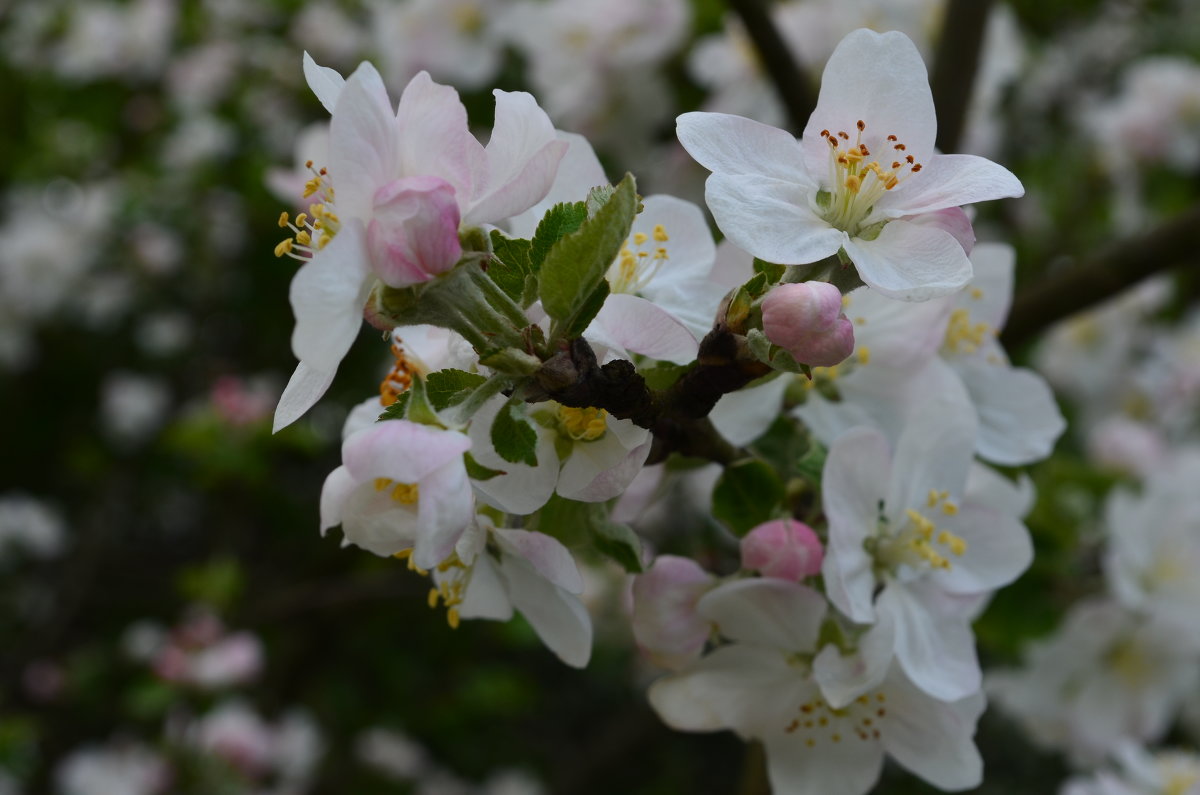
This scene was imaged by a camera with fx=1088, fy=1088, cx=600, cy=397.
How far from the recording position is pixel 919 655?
0.80 m

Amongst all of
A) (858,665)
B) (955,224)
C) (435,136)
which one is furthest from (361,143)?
(858,665)

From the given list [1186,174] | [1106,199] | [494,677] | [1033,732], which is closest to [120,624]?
[494,677]

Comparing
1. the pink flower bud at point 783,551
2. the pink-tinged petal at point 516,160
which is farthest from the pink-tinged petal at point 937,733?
the pink-tinged petal at point 516,160

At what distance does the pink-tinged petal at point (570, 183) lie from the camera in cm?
78

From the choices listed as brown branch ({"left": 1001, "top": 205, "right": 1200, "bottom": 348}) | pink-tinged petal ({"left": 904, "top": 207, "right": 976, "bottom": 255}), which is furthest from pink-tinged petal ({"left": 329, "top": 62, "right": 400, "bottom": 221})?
brown branch ({"left": 1001, "top": 205, "right": 1200, "bottom": 348})

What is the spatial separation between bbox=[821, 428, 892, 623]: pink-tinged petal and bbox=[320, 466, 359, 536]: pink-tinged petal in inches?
13.1

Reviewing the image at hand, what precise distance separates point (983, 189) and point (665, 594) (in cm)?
36

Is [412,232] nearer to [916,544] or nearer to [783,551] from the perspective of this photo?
[783,551]

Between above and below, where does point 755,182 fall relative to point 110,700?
above

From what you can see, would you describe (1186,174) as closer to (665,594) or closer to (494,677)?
(494,677)

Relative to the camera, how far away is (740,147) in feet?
2.28

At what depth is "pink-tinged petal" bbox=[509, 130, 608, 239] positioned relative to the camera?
2.56ft

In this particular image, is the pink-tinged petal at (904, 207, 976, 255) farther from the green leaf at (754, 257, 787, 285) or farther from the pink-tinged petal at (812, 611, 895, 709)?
the pink-tinged petal at (812, 611, 895, 709)

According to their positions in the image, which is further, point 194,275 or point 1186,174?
Result: point 194,275
